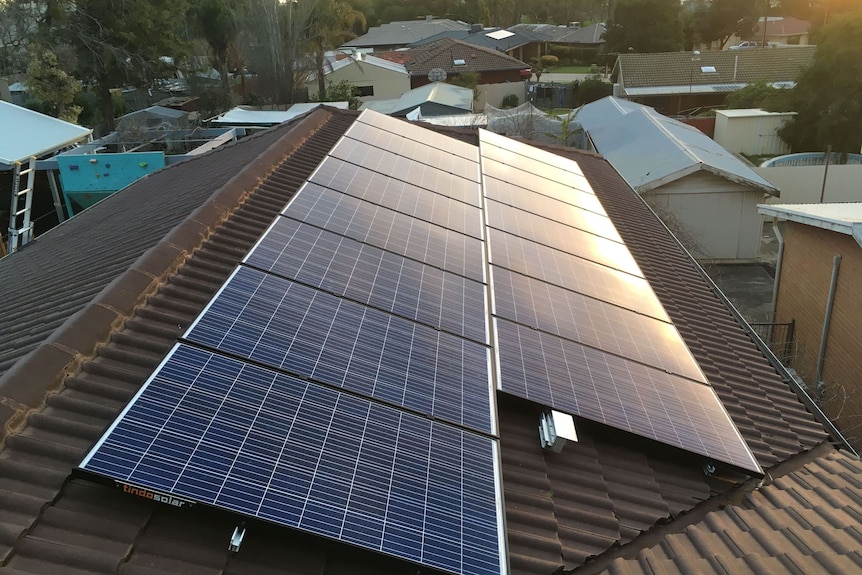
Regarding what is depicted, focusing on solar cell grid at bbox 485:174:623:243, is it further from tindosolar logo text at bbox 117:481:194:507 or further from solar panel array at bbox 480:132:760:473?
tindosolar logo text at bbox 117:481:194:507

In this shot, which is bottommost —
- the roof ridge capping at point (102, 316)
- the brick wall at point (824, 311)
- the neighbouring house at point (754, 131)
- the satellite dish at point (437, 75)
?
the brick wall at point (824, 311)

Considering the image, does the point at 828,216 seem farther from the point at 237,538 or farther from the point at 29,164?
the point at 29,164

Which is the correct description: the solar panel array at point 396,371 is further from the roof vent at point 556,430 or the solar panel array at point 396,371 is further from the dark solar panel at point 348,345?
the roof vent at point 556,430

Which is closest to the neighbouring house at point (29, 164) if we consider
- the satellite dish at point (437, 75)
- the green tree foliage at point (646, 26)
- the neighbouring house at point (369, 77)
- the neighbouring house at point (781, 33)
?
the neighbouring house at point (369, 77)

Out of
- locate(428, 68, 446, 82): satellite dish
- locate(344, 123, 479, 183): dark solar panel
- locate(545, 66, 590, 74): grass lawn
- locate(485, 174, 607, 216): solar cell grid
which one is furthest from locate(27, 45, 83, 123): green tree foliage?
locate(545, 66, 590, 74): grass lawn

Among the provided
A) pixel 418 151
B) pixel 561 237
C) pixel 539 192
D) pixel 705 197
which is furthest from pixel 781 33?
pixel 561 237

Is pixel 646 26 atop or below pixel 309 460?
atop

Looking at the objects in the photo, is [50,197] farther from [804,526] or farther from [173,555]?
[804,526]
